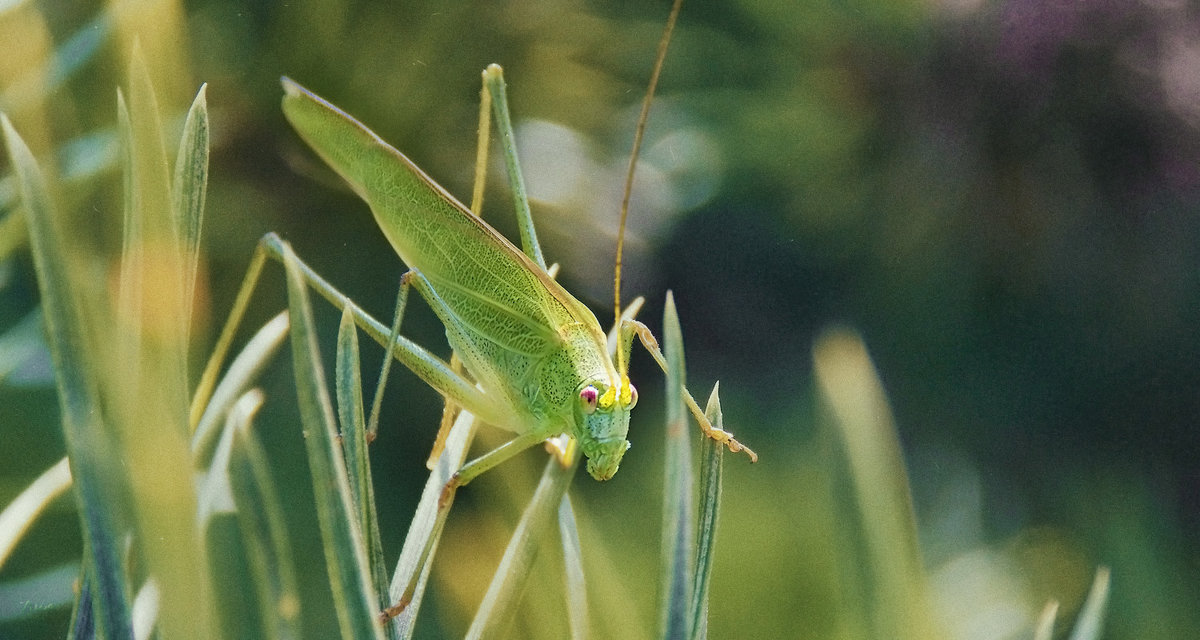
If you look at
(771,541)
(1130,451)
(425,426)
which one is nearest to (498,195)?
(425,426)

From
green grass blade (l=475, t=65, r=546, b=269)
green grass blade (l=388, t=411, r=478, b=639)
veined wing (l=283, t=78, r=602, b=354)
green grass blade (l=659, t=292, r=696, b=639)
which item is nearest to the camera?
green grass blade (l=659, t=292, r=696, b=639)

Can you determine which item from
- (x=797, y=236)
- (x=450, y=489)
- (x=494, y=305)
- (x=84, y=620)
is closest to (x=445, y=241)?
(x=494, y=305)

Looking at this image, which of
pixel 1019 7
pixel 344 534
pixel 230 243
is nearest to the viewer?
pixel 344 534

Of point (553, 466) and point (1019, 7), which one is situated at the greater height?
point (1019, 7)

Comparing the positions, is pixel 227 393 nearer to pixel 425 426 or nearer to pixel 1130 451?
pixel 425 426

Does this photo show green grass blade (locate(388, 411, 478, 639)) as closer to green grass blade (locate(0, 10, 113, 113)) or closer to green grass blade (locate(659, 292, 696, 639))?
green grass blade (locate(659, 292, 696, 639))

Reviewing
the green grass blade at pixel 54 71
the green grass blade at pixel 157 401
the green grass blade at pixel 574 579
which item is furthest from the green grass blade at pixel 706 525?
the green grass blade at pixel 54 71

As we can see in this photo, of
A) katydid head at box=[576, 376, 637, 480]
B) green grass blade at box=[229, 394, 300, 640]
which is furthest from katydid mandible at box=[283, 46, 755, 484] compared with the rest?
green grass blade at box=[229, 394, 300, 640]
